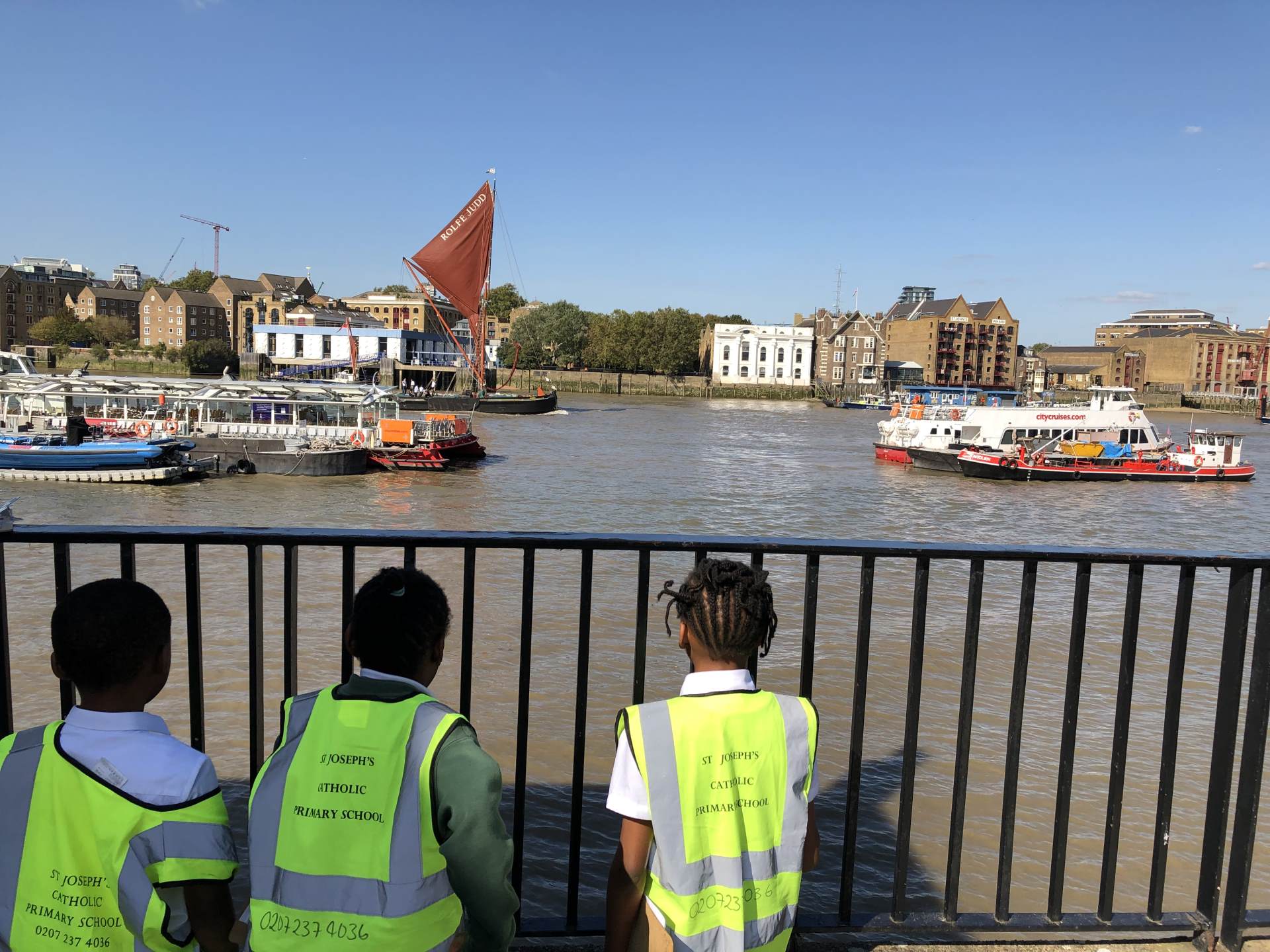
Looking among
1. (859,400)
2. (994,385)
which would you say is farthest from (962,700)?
(994,385)

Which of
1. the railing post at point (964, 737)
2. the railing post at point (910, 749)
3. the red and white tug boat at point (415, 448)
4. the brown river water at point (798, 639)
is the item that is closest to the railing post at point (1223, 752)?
the railing post at point (964, 737)

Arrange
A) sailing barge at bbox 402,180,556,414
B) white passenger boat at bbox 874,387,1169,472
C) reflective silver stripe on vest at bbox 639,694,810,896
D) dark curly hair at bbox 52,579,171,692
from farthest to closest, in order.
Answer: sailing barge at bbox 402,180,556,414 < white passenger boat at bbox 874,387,1169,472 < reflective silver stripe on vest at bbox 639,694,810,896 < dark curly hair at bbox 52,579,171,692

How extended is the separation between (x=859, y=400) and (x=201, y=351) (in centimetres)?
7188

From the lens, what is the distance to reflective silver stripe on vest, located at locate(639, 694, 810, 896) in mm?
1943

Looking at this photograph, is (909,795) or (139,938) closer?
(139,938)

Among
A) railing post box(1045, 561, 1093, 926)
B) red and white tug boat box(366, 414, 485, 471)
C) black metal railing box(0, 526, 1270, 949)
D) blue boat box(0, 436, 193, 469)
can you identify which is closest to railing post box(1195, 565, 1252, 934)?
black metal railing box(0, 526, 1270, 949)

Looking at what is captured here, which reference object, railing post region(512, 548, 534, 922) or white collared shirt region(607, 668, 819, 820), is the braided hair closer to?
white collared shirt region(607, 668, 819, 820)

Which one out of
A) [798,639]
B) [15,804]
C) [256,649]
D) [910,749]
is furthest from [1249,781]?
[798,639]

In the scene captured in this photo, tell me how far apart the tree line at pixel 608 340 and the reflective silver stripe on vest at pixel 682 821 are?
114188 mm

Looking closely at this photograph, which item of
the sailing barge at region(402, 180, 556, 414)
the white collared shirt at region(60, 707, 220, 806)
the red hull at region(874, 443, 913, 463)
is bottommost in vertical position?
the red hull at region(874, 443, 913, 463)

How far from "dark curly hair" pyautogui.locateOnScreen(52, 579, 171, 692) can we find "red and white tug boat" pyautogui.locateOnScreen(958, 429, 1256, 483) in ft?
131

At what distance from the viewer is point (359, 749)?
1.74 metres

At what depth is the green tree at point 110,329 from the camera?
120 metres

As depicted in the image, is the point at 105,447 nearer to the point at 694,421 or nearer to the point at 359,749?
the point at 359,749
